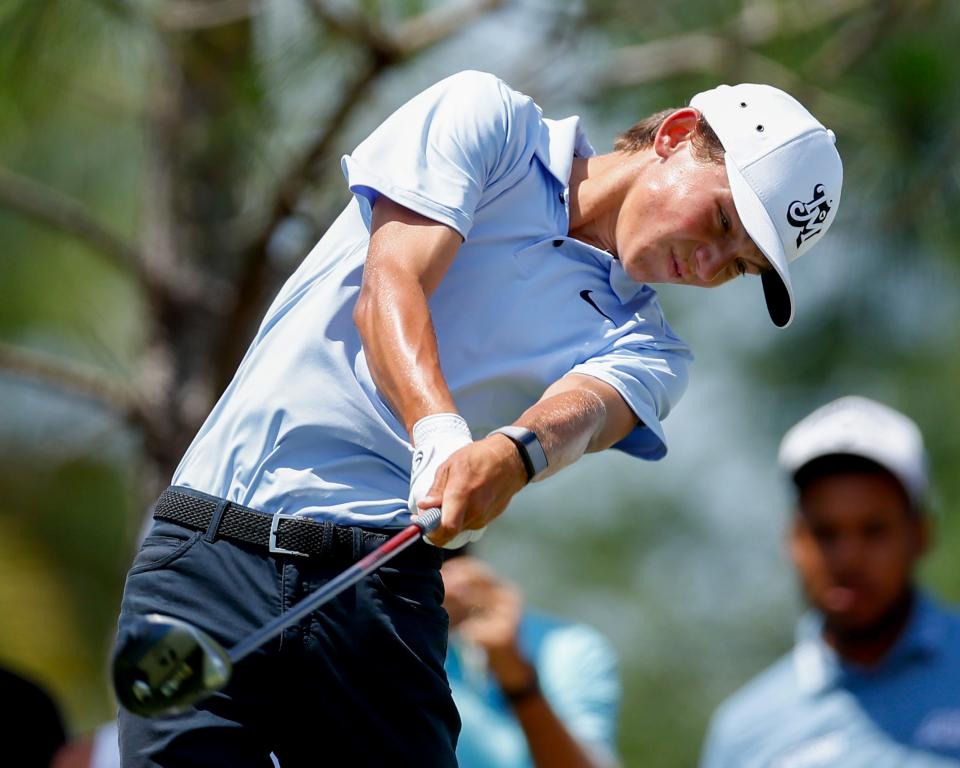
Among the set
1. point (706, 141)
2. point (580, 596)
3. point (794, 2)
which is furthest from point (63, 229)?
point (580, 596)

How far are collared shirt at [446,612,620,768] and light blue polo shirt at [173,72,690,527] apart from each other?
126 centimetres

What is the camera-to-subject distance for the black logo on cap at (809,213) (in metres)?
2.84

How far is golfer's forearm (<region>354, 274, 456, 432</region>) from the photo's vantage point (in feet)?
8.31

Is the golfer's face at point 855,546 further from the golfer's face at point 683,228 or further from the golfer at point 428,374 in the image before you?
the golfer's face at point 683,228

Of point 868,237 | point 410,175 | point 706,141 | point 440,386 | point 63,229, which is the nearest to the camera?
point 440,386

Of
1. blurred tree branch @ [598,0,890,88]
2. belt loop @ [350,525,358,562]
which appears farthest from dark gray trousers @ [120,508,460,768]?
blurred tree branch @ [598,0,890,88]

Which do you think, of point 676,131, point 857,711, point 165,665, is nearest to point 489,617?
point 857,711

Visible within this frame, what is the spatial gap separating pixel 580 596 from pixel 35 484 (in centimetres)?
1134

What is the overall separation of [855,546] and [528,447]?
2221 mm

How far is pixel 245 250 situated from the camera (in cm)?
570

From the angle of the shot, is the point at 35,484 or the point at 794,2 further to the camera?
the point at 35,484

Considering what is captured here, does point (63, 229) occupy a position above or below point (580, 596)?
above

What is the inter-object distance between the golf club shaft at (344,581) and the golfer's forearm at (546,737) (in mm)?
1465

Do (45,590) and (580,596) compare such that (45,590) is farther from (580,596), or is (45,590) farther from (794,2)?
(580,596)
